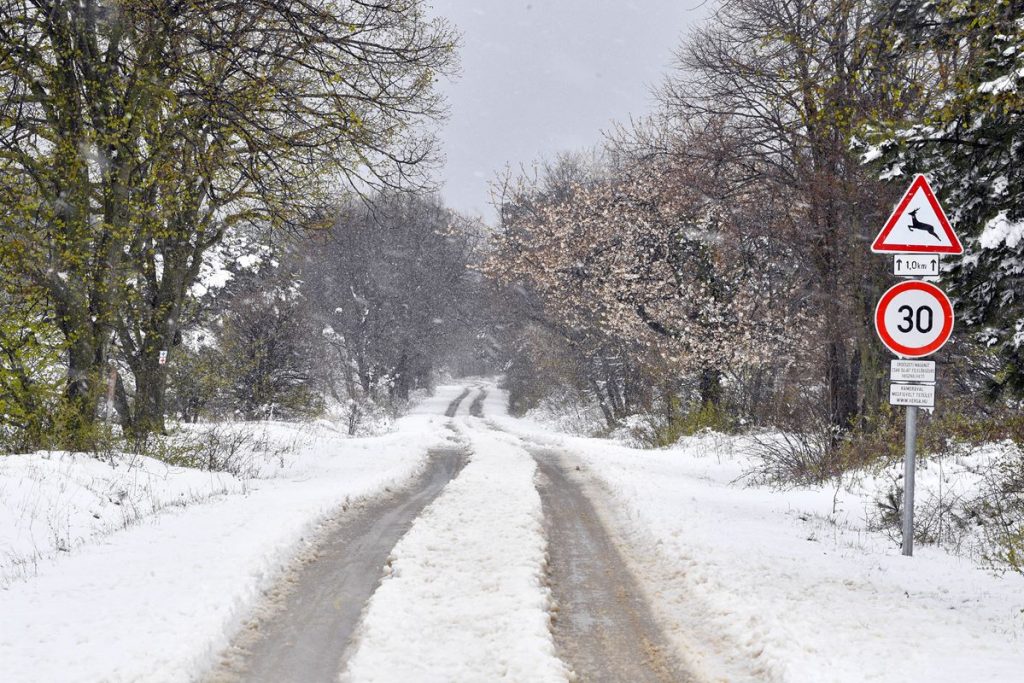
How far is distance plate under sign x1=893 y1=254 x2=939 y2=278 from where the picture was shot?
7.38 meters

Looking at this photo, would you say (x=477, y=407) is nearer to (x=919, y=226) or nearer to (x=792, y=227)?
(x=792, y=227)

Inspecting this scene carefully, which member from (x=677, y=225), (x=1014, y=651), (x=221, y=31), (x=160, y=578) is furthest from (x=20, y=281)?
(x=677, y=225)

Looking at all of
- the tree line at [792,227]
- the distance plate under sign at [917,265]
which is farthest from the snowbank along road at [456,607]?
the tree line at [792,227]

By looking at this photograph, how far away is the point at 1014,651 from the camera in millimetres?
4953

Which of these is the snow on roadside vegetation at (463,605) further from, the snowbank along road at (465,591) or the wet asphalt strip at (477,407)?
the wet asphalt strip at (477,407)

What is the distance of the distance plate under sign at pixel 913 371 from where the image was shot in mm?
7363

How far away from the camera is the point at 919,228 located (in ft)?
24.3

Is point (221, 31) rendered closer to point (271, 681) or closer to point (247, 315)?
point (271, 681)

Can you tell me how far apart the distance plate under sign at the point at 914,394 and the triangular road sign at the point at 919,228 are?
4.17 feet

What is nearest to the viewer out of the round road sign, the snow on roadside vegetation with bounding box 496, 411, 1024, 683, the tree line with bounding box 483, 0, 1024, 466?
the snow on roadside vegetation with bounding box 496, 411, 1024, 683

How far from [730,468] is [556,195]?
76.3 feet

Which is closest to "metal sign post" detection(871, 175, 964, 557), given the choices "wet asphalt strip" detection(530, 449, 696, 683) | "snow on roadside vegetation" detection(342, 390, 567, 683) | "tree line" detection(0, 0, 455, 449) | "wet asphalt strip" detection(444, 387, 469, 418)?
"wet asphalt strip" detection(530, 449, 696, 683)

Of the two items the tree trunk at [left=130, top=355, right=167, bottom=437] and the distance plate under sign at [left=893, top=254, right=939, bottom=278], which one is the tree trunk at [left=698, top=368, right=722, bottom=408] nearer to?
the tree trunk at [left=130, top=355, right=167, bottom=437]

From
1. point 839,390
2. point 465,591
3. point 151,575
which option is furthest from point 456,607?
point 839,390
